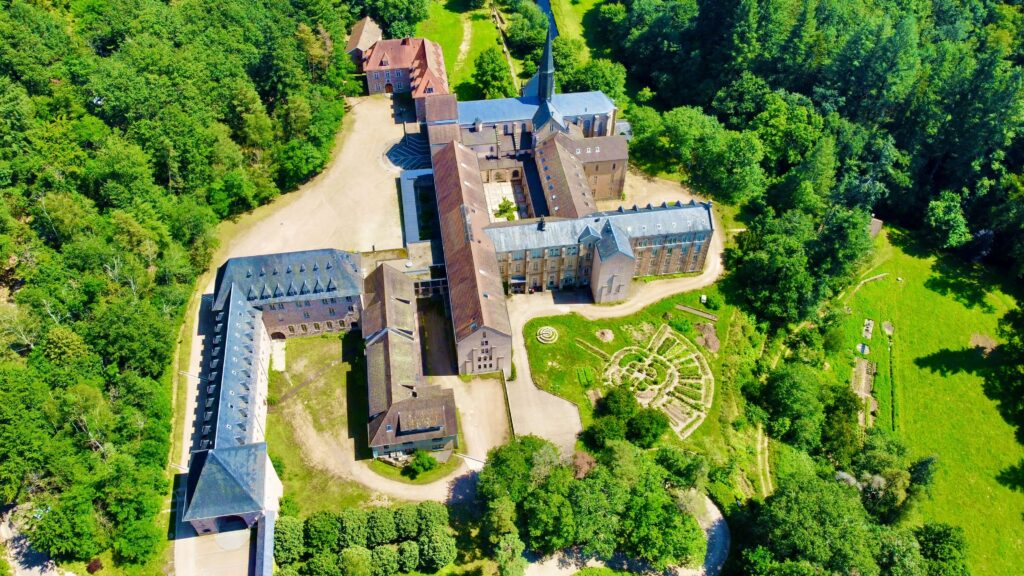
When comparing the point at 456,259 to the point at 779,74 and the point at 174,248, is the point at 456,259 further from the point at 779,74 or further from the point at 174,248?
the point at 779,74

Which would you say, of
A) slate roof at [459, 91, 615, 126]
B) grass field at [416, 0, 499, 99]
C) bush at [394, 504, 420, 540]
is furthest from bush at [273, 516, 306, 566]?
grass field at [416, 0, 499, 99]

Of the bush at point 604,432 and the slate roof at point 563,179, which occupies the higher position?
the slate roof at point 563,179

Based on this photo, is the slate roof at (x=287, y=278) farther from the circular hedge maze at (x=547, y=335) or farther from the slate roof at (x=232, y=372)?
the circular hedge maze at (x=547, y=335)

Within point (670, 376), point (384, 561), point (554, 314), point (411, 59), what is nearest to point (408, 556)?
point (384, 561)

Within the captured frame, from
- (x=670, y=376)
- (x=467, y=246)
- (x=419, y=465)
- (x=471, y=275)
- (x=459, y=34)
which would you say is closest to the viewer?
(x=419, y=465)

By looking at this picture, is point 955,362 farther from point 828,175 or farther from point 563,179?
point 563,179

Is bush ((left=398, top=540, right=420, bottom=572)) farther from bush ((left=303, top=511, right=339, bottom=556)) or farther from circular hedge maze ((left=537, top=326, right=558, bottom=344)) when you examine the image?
circular hedge maze ((left=537, top=326, right=558, bottom=344))

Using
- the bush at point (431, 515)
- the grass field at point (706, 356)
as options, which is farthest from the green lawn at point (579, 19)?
the bush at point (431, 515)
